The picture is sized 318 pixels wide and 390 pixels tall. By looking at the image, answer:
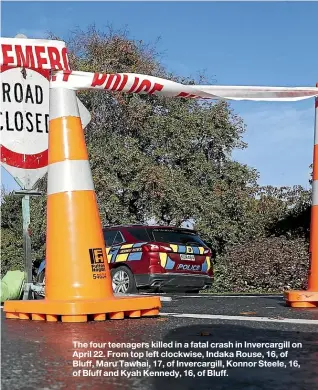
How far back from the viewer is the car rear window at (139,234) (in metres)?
13.5

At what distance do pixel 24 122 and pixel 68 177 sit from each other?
1166 millimetres

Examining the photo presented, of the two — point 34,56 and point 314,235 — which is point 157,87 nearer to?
point 34,56

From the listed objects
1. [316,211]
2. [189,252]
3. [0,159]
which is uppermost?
[0,159]

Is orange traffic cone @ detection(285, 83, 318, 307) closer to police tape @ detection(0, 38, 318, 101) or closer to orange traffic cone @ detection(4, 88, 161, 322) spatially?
police tape @ detection(0, 38, 318, 101)

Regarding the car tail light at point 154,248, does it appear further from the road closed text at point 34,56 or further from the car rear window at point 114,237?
the road closed text at point 34,56

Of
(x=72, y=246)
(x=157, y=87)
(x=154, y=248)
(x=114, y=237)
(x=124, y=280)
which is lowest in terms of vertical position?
(x=124, y=280)

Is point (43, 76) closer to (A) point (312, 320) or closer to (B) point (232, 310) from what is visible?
(B) point (232, 310)

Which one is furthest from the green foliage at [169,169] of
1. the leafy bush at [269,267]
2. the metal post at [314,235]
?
the metal post at [314,235]

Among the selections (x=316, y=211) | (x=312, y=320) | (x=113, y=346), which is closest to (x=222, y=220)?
A: (x=316, y=211)

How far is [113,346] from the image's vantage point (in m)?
3.49

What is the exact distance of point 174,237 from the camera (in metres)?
13.6

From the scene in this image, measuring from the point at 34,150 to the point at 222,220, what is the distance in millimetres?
14329

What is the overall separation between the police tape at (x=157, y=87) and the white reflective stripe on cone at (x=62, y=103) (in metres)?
0.04

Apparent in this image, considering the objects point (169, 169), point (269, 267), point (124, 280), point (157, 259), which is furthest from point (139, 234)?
point (169, 169)
